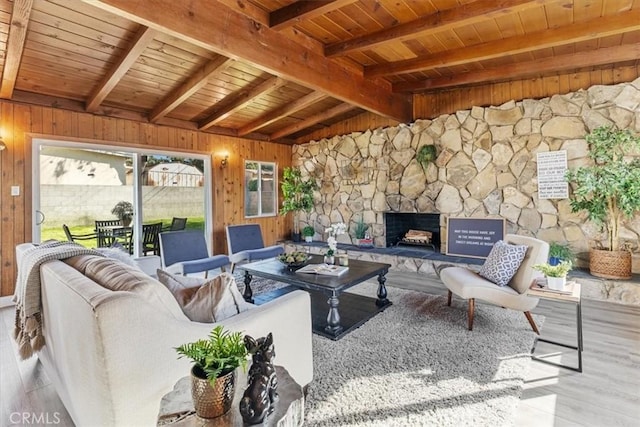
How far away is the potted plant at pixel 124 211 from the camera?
474 cm

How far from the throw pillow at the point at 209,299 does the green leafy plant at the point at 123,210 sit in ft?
12.1

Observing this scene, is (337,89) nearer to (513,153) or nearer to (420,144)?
(420,144)

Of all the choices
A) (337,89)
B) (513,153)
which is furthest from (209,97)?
(513,153)

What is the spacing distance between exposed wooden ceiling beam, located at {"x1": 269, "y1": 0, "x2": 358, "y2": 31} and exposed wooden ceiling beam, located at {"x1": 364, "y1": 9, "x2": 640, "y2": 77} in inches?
65.6

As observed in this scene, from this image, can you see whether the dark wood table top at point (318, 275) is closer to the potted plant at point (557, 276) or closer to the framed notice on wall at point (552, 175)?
the potted plant at point (557, 276)

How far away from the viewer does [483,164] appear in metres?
4.77

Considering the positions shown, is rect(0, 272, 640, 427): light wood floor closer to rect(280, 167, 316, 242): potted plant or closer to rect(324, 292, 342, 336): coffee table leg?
rect(324, 292, 342, 336): coffee table leg

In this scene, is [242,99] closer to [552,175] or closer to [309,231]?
[309,231]

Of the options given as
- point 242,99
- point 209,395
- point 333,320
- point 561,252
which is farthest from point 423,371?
point 242,99

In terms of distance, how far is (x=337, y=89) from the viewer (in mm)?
3820

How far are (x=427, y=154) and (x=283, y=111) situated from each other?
249 cm

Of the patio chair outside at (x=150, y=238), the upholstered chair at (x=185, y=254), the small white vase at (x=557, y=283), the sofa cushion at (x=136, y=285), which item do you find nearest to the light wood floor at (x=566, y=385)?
the small white vase at (x=557, y=283)

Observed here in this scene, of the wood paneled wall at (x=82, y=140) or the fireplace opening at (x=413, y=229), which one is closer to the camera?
the wood paneled wall at (x=82, y=140)

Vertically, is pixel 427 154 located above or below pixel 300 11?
below
